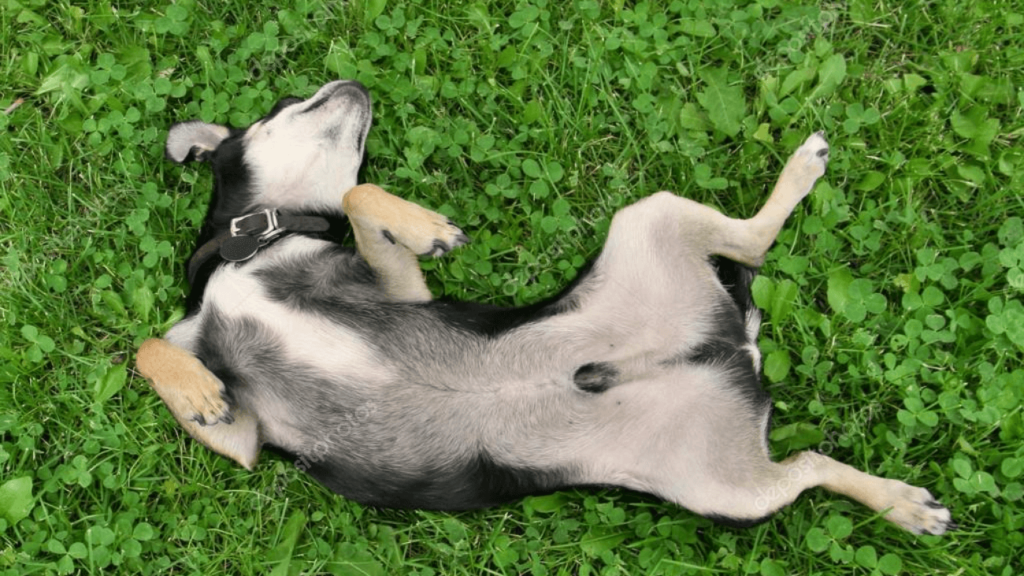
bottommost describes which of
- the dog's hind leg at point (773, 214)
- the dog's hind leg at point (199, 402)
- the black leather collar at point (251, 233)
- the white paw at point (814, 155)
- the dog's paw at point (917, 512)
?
the dog's paw at point (917, 512)

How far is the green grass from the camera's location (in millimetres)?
3650

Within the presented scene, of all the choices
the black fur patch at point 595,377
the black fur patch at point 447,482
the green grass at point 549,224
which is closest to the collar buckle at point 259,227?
the green grass at point 549,224

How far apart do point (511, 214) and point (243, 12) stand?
69.4 inches

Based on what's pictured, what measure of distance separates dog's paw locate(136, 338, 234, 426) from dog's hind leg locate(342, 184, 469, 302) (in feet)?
2.59

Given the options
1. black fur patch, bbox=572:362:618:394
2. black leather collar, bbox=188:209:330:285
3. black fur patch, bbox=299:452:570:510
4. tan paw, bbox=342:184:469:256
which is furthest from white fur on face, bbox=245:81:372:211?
black fur patch, bbox=572:362:618:394

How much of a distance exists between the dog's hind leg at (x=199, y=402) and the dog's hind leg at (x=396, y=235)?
2.59ft

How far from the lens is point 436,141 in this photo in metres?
4.02

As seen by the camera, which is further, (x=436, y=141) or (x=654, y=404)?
(x=436, y=141)

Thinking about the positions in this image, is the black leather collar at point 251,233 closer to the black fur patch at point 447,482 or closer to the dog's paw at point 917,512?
the black fur patch at point 447,482

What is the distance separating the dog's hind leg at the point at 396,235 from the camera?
323cm

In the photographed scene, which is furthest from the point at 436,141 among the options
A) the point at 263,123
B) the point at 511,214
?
the point at 263,123

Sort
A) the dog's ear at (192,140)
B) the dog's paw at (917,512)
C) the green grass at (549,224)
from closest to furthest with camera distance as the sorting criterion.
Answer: the dog's paw at (917,512) < the green grass at (549,224) < the dog's ear at (192,140)

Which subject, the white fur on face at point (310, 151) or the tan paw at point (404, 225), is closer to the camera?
the tan paw at point (404, 225)

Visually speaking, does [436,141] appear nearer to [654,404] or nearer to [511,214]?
[511,214]
